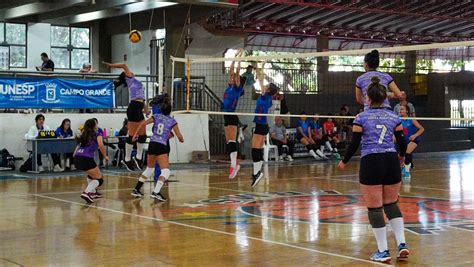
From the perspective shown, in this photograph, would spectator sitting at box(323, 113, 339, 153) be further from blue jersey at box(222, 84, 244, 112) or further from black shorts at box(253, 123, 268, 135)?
black shorts at box(253, 123, 268, 135)

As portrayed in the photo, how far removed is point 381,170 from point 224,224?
279 centimetres

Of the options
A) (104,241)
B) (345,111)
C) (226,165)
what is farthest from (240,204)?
(345,111)

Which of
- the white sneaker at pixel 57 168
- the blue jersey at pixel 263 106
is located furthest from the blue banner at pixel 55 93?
the blue jersey at pixel 263 106

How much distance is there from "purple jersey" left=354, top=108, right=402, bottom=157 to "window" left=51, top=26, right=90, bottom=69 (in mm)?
21943

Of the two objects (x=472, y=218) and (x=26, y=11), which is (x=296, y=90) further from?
(x=472, y=218)

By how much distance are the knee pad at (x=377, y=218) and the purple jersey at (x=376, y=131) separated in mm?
544

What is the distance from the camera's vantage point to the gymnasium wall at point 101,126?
1892 cm

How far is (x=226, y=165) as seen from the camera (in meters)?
20.5

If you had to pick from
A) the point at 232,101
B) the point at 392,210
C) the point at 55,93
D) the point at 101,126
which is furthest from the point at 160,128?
the point at 101,126

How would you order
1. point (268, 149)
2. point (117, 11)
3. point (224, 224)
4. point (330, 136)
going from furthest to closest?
point (117, 11) → point (330, 136) → point (268, 149) → point (224, 224)

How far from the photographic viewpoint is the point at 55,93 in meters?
19.3

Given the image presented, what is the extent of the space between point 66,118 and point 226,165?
4.49 m

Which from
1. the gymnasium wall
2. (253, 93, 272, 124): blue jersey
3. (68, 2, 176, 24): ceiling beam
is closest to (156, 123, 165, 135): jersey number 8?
(253, 93, 272, 124): blue jersey

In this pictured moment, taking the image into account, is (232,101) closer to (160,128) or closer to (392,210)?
(160,128)
